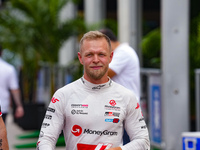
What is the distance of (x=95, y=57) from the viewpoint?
322 cm

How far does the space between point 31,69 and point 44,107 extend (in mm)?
1901

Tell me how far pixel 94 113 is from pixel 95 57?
0.36 m

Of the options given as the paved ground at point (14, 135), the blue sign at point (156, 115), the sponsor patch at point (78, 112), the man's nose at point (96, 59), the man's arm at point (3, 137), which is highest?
the man's nose at point (96, 59)

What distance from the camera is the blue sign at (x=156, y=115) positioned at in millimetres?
8212

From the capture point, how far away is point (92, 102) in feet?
10.6

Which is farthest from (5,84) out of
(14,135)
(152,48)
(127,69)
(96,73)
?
(14,135)

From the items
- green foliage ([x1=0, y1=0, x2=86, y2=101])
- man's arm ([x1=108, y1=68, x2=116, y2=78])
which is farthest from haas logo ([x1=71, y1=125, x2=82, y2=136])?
green foliage ([x1=0, y1=0, x2=86, y2=101])

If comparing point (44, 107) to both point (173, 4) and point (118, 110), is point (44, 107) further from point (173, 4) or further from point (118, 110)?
point (118, 110)

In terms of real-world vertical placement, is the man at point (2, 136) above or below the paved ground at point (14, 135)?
above

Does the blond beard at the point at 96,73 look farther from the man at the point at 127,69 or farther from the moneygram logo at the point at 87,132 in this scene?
the man at the point at 127,69

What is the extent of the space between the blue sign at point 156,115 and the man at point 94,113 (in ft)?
16.3

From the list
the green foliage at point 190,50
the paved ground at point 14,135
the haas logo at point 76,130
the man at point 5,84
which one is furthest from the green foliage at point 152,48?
the haas logo at point 76,130

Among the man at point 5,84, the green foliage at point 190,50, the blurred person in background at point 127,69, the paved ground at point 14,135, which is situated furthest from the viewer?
the paved ground at point 14,135

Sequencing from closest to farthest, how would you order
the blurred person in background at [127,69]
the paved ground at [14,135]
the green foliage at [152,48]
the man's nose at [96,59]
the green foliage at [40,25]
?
the man's nose at [96,59] < the blurred person in background at [127,69] < the green foliage at [152,48] < the paved ground at [14,135] < the green foliage at [40,25]
